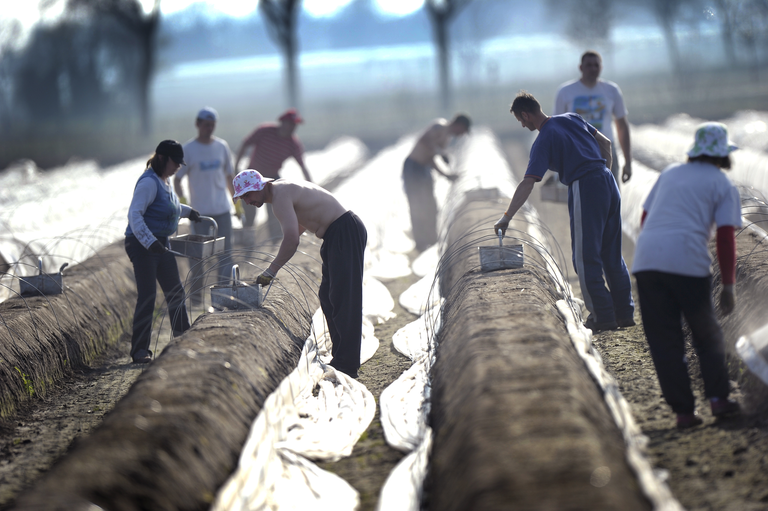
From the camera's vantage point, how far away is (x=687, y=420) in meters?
3.68

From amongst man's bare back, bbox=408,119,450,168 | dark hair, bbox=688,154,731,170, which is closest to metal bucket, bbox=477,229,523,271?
dark hair, bbox=688,154,731,170

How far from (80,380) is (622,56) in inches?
2138

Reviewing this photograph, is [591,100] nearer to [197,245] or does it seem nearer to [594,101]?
[594,101]

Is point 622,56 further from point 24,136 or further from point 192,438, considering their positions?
point 192,438

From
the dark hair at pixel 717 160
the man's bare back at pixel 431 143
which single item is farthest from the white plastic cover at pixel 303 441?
the man's bare back at pixel 431 143

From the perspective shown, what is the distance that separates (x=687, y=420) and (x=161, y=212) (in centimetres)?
393

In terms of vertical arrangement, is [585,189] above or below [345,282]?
above

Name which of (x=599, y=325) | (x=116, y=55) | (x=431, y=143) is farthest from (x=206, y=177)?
(x=116, y=55)

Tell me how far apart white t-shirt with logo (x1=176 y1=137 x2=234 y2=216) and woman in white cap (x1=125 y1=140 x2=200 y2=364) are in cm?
79

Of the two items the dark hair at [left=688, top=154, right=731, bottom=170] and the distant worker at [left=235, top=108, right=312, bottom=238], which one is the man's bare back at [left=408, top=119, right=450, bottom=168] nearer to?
the distant worker at [left=235, top=108, right=312, bottom=238]

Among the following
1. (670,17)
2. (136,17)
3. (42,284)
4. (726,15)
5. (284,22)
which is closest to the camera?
(42,284)

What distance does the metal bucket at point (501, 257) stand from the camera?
18.4ft

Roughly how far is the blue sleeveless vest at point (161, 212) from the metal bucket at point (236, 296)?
88 cm

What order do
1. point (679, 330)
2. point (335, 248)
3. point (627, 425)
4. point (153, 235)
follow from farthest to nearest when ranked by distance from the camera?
point (153, 235) < point (335, 248) < point (679, 330) < point (627, 425)
